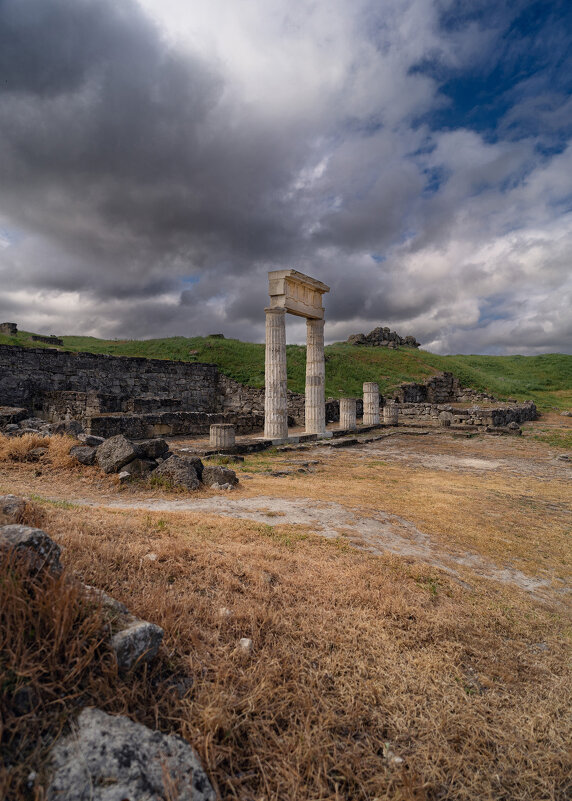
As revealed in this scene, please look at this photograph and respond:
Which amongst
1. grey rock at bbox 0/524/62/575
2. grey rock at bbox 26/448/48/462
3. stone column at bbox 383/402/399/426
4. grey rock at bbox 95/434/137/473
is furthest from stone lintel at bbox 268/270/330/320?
grey rock at bbox 0/524/62/575

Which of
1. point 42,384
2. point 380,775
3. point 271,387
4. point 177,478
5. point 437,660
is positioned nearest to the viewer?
point 380,775

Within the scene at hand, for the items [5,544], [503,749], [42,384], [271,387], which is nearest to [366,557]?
[503,749]

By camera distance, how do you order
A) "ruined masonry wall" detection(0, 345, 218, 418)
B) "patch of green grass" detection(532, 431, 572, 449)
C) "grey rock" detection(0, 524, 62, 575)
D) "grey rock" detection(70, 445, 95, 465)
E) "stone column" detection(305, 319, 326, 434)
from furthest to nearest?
"stone column" detection(305, 319, 326, 434), "ruined masonry wall" detection(0, 345, 218, 418), "patch of green grass" detection(532, 431, 572, 449), "grey rock" detection(70, 445, 95, 465), "grey rock" detection(0, 524, 62, 575)

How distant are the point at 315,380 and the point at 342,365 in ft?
59.9

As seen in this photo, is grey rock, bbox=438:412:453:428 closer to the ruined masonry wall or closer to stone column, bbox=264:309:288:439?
stone column, bbox=264:309:288:439

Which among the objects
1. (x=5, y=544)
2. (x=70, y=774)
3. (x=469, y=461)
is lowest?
(x=469, y=461)

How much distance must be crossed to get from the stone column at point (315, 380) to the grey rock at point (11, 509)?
50.8ft

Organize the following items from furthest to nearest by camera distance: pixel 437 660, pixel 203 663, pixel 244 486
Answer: pixel 244 486, pixel 437 660, pixel 203 663

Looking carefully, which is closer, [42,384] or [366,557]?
[366,557]

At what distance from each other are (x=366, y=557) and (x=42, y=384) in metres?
21.2

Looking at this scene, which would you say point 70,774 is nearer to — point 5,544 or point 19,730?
point 19,730

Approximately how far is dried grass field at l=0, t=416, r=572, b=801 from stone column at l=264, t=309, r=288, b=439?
422 inches

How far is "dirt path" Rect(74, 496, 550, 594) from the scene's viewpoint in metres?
4.61

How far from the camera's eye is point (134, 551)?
338 centimetres
